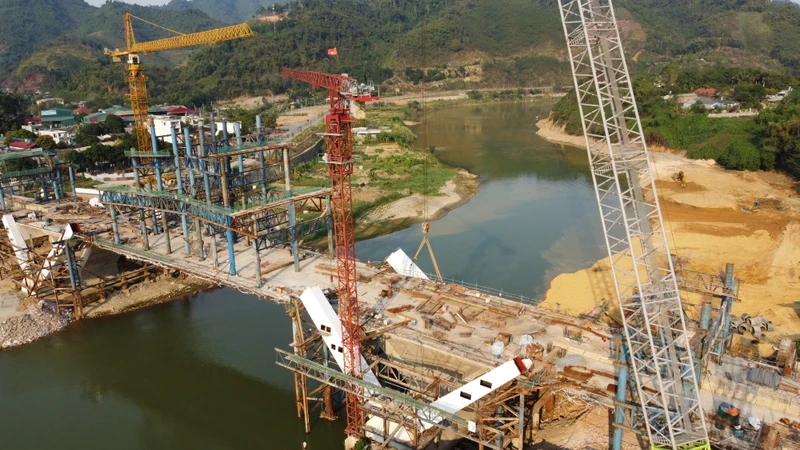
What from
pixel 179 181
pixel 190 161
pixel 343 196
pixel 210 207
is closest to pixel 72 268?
pixel 179 181

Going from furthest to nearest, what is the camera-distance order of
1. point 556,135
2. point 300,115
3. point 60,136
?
point 300,115
point 556,135
point 60,136

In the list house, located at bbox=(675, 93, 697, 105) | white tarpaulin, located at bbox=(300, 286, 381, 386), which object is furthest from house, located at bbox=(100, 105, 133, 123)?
house, located at bbox=(675, 93, 697, 105)

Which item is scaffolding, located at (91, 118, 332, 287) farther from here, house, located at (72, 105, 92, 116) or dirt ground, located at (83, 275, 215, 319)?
house, located at (72, 105, 92, 116)

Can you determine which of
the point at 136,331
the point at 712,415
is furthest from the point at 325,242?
the point at 712,415

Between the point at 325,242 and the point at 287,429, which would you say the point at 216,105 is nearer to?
the point at 325,242

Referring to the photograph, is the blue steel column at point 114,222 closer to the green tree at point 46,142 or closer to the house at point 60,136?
the green tree at point 46,142

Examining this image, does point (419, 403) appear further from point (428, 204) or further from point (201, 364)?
point (428, 204)

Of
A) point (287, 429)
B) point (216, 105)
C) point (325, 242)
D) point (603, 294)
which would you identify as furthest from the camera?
point (216, 105)
